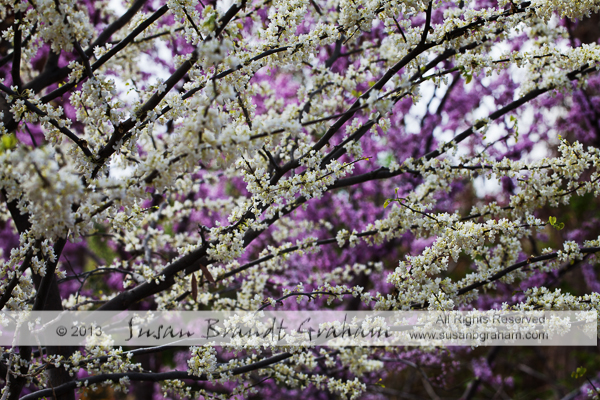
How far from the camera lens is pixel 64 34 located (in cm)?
199

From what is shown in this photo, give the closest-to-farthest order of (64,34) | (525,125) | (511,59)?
(64,34), (511,59), (525,125)

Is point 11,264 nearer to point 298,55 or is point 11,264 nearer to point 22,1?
point 22,1

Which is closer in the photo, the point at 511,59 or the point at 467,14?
the point at 467,14

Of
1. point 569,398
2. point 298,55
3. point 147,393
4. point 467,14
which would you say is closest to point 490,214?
point 467,14

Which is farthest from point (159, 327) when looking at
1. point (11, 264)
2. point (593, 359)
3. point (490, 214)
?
point (593, 359)

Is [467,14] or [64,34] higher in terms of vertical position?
[467,14]

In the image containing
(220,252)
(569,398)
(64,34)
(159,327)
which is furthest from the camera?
(569,398)

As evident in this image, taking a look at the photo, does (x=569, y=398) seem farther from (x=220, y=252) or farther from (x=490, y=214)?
(x=220, y=252)

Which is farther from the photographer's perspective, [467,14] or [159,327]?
[159,327]

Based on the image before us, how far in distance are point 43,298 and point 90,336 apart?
0.71 meters

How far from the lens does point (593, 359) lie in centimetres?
938

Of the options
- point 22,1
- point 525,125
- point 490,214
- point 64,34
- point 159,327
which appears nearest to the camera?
point 64,34

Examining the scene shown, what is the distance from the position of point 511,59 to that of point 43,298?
3.72 metres

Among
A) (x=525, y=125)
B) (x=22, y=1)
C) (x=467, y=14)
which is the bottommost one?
(x=22, y=1)
